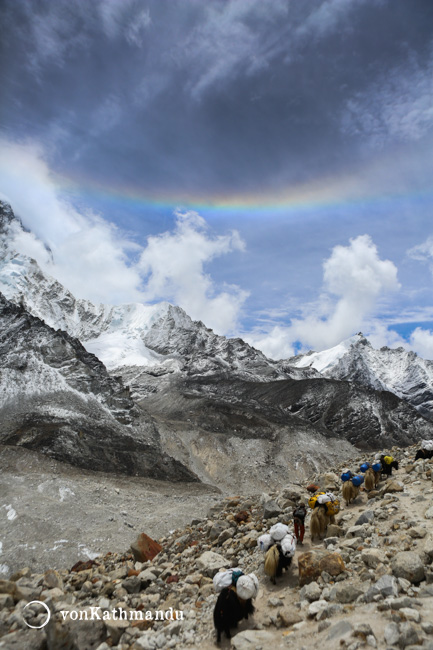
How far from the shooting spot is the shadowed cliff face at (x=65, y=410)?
2142 inches

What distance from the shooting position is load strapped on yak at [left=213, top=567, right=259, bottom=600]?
23.7 ft

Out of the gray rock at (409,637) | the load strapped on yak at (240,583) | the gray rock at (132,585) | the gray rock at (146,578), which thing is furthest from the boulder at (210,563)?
the gray rock at (409,637)

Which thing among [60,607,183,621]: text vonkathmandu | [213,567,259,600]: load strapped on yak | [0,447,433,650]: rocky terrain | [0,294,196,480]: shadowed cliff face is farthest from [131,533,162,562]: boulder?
[0,294,196,480]: shadowed cliff face

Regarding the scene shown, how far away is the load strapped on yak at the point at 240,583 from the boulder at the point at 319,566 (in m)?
1.26

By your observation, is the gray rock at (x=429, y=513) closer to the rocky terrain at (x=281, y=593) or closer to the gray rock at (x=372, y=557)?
the rocky terrain at (x=281, y=593)

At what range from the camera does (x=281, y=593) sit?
27.3ft

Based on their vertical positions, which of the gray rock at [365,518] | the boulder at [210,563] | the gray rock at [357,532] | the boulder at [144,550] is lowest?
the boulder at [144,550]

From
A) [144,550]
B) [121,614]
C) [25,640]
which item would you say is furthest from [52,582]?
[25,640]

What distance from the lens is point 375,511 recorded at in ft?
35.6

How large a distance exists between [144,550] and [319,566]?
8578mm

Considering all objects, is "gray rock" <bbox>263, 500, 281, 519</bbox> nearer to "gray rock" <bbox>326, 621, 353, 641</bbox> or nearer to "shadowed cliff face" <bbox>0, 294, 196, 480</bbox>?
"gray rock" <bbox>326, 621, 353, 641</bbox>

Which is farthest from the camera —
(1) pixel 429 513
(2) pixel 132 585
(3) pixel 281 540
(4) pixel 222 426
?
(4) pixel 222 426

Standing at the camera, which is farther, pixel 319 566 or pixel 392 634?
pixel 319 566

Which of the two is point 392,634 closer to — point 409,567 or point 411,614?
point 411,614
